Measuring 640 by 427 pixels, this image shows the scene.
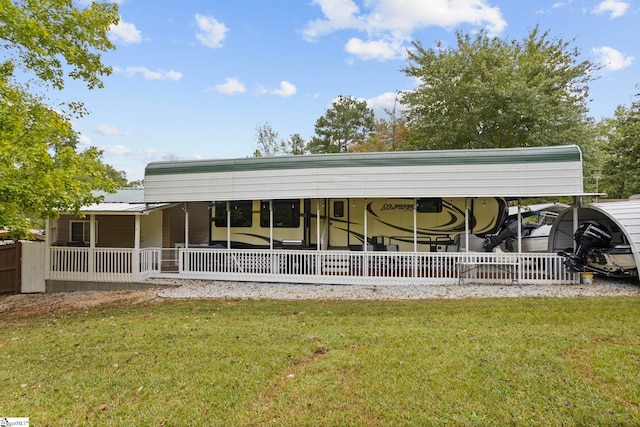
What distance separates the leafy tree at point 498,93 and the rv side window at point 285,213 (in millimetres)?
10972

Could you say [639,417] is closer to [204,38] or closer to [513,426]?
[513,426]

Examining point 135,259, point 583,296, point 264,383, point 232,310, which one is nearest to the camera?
point 264,383

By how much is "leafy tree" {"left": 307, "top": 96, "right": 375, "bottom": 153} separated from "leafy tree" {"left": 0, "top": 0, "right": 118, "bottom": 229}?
80.5 ft

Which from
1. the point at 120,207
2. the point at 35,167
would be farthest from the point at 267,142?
the point at 35,167

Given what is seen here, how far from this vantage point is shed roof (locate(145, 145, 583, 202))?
945 centimetres

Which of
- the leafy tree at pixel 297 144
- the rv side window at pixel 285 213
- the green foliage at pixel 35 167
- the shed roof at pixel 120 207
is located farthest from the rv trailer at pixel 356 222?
the leafy tree at pixel 297 144

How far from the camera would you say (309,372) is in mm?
3953

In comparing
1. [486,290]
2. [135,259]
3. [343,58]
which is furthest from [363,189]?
[343,58]

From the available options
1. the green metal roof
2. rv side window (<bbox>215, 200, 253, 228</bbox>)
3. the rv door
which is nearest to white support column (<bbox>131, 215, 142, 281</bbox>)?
the green metal roof

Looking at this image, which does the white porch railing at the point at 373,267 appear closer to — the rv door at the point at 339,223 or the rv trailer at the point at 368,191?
the rv trailer at the point at 368,191

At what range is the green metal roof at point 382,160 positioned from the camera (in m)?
9.45

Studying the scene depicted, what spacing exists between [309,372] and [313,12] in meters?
16.7

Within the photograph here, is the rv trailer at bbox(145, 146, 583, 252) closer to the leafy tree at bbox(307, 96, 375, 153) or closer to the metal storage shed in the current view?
the metal storage shed

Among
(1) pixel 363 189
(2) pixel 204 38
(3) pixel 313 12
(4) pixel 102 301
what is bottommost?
(4) pixel 102 301
